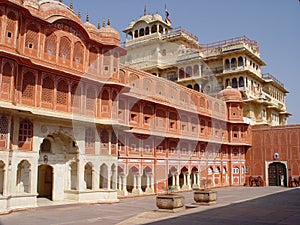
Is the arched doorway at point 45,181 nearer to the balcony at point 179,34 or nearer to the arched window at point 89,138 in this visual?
the arched window at point 89,138

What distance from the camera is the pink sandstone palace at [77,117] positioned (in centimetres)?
1844

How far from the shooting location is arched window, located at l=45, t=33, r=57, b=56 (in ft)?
68.6

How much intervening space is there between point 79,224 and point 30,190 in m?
5.63

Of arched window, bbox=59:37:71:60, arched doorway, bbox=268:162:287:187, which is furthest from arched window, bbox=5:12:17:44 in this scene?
arched doorway, bbox=268:162:287:187

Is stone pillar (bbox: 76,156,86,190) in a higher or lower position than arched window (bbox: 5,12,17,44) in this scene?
lower

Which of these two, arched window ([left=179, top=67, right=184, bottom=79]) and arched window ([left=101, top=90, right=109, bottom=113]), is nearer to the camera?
arched window ([left=101, top=90, right=109, bottom=113])

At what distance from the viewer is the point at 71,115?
21.5 meters

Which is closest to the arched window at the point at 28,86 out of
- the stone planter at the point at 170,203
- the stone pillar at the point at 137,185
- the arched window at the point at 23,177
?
the arched window at the point at 23,177

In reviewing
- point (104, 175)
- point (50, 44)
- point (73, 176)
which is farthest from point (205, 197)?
point (50, 44)

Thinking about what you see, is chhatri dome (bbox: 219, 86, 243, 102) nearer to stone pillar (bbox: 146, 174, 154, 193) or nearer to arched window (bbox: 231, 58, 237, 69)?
arched window (bbox: 231, 58, 237, 69)

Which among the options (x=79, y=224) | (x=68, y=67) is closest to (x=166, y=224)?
(x=79, y=224)

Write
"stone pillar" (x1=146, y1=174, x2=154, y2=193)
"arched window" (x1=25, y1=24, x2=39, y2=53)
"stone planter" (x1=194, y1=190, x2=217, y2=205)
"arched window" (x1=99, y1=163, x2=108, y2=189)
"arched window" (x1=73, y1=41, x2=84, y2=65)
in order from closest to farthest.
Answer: "stone planter" (x1=194, y1=190, x2=217, y2=205) → "arched window" (x1=25, y1=24, x2=39, y2=53) → "arched window" (x1=73, y1=41, x2=84, y2=65) → "arched window" (x1=99, y1=163, x2=108, y2=189) → "stone pillar" (x1=146, y1=174, x2=154, y2=193)

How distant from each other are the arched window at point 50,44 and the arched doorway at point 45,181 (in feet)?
26.5

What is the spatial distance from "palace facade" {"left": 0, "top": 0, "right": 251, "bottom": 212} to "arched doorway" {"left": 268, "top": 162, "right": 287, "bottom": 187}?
1602 cm
